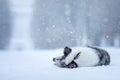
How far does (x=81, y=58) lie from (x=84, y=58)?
2.6 inches

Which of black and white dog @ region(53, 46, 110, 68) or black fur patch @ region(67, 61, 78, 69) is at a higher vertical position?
black and white dog @ region(53, 46, 110, 68)

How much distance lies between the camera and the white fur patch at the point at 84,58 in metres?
6.82

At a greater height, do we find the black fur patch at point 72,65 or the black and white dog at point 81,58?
the black and white dog at point 81,58

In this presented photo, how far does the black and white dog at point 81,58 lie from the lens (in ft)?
22.4

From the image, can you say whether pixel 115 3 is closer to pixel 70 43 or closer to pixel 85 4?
pixel 85 4

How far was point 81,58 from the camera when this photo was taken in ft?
22.6

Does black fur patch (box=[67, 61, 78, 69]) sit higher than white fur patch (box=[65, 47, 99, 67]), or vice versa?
white fur patch (box=[65, 47, 99, 67])

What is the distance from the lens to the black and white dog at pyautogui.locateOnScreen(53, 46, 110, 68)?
682cm

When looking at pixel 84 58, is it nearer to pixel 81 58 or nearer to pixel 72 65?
→ pixel 81 58

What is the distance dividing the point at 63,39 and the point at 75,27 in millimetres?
1700

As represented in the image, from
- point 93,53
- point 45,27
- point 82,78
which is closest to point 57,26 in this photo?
point 45,27

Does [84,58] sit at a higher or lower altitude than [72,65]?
higher

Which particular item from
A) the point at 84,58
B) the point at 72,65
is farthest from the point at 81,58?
the point at 72,65

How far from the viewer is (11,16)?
17141 mm
